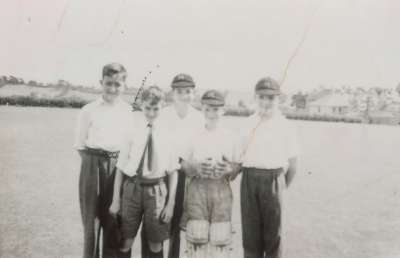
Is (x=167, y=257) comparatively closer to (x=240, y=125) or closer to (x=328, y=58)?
(x=240, y=125)

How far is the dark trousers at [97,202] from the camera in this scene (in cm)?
348

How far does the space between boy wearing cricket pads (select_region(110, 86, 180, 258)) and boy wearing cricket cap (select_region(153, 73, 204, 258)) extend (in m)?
0.09

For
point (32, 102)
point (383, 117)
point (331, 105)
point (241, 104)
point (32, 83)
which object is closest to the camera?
point (241, 104)

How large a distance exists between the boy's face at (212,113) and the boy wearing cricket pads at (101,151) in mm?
602

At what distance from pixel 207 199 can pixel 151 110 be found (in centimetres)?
78

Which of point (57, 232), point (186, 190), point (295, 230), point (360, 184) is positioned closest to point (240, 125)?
point (186, 190)

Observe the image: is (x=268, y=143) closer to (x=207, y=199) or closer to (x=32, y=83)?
(x=207, y=199)

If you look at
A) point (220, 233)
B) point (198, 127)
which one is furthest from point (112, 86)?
point (220, 233)

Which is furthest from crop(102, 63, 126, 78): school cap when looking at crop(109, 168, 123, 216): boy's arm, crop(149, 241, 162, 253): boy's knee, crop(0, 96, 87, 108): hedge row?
crop(149, 241, 162, 253): boy's knee

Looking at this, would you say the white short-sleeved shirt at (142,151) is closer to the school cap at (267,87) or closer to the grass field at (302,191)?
the grass field at (302,191)

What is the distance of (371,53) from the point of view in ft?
14.9

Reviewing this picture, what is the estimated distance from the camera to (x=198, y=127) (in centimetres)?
353

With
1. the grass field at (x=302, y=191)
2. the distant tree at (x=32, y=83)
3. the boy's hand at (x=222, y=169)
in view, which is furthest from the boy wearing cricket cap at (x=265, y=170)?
the distant tree at (x=32, y=83)

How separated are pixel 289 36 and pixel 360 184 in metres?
2.14
